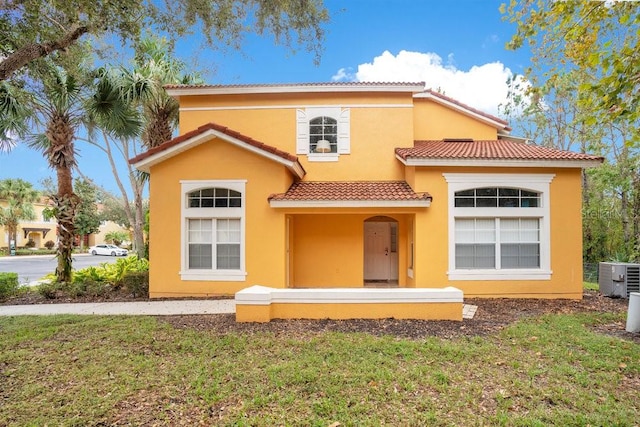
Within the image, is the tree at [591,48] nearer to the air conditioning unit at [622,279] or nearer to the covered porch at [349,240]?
the covered porch at [349,240]

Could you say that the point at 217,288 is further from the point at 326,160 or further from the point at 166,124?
the point at 166,124

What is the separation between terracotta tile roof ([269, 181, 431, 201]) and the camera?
11.2 m

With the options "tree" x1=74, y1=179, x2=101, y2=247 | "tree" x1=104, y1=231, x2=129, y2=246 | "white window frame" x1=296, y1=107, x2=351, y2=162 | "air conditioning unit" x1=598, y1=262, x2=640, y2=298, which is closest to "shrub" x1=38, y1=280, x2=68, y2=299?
"white window frame" x1=296, y1=107, x2=351, y2=162

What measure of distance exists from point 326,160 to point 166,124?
746 cm

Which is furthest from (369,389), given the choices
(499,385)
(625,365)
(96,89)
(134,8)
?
(96,89)

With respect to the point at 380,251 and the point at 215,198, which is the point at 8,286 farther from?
the point at 380,251

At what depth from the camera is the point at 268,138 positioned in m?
13.7

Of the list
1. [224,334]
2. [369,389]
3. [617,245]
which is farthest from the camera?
[617,245]

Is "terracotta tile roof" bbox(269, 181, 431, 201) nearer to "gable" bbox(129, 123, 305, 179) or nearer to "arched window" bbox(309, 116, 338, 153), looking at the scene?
"gable" bbox(129, 123, 305, 179)

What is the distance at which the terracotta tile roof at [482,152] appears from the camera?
11297 millimetres

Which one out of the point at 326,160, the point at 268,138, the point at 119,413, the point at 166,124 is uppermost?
the point at 166,124

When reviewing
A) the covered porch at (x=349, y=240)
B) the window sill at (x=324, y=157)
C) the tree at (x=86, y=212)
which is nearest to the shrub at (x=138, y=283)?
the covered porch at (x=349, y=240)

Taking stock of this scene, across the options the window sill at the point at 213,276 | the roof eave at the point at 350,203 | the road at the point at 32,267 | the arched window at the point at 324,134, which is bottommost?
the road at the point at 32,267

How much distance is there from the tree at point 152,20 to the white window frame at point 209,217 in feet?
14.1
